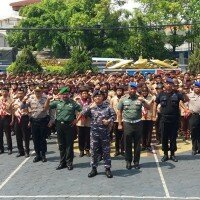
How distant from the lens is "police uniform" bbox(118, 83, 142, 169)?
9.84 metres

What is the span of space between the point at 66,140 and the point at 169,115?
7.73ft

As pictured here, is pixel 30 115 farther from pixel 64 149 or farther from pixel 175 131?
pixel 175 131

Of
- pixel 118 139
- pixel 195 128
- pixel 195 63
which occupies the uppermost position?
pixel 195 63

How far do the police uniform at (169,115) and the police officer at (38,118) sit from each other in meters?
2.65

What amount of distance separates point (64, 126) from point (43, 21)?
4970 cm

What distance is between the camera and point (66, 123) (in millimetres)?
9961

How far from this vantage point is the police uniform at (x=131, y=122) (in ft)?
32.3

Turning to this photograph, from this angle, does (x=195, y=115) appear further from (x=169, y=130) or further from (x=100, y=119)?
(x=100, y=119)

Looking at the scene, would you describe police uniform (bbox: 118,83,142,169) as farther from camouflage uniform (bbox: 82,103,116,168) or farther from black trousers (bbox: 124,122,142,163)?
camouflage uniform (bbox: 82,103,116,168)

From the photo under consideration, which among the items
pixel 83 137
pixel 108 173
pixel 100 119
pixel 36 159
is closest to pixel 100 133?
pixel 100 119

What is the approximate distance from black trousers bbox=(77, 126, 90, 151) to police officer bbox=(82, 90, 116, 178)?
197cm

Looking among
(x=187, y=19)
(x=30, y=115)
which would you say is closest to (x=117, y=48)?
(x=187, y=19)

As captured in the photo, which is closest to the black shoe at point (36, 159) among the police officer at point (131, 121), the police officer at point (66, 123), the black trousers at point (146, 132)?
the police officer at point (66, 123)

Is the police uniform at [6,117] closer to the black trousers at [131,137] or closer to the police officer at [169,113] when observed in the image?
the black trousers at [131,137]
